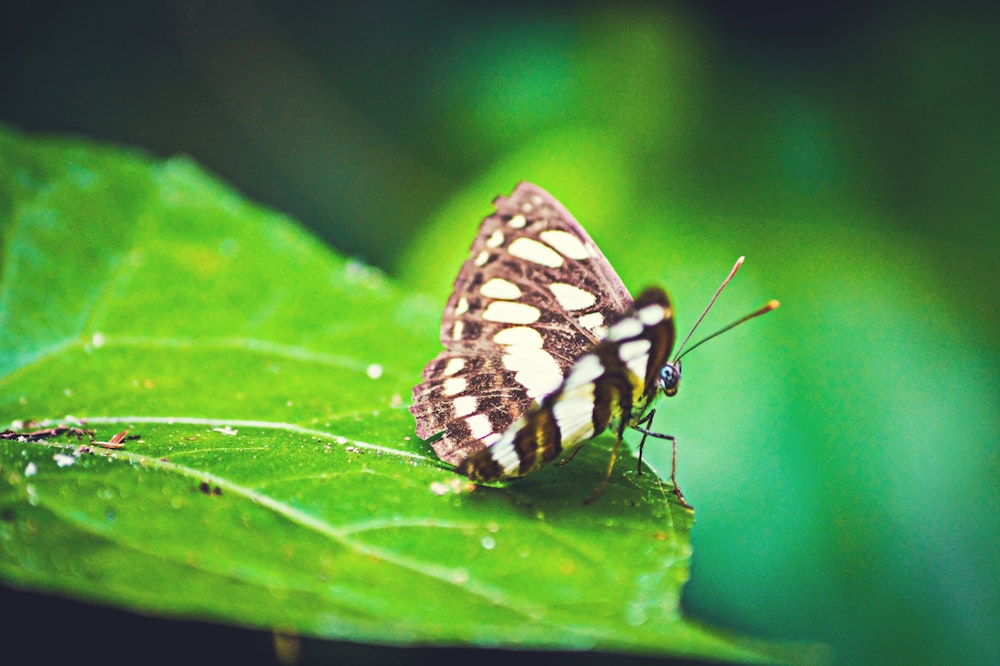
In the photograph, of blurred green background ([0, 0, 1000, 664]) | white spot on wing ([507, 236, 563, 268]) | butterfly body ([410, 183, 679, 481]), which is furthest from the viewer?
blurred green background ([0, 0, 1000, 664])

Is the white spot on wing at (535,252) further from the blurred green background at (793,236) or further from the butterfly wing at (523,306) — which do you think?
the blurred green background at (793,236)

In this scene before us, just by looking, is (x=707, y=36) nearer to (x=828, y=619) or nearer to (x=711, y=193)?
(x=711, y=193)

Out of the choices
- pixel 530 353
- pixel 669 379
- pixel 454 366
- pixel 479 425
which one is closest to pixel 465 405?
pixel 479 425

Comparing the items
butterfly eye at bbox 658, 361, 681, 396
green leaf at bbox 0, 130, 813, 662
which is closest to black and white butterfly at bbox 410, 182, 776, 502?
butterfly eye at bbox 658, 361, 681, 396

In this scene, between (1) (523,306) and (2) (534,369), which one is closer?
(2) (534,369)

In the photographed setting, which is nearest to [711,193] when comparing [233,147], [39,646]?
[39,646]

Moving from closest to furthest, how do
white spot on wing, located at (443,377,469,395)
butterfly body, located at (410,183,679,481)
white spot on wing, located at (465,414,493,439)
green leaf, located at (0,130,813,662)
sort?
green leaf, located at (0,130,813,662)
butterfly body, located at (410,183,679,481)
white spot on wing, located at (465,414,493,439)
white spot on wing, located at (443,377,469,395)

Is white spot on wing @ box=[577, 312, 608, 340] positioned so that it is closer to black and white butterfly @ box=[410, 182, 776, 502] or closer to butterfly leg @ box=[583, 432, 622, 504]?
black and white butterfly @ box=[410, 182, 776, 502]

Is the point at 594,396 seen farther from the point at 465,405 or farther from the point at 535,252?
the point at 535,252
